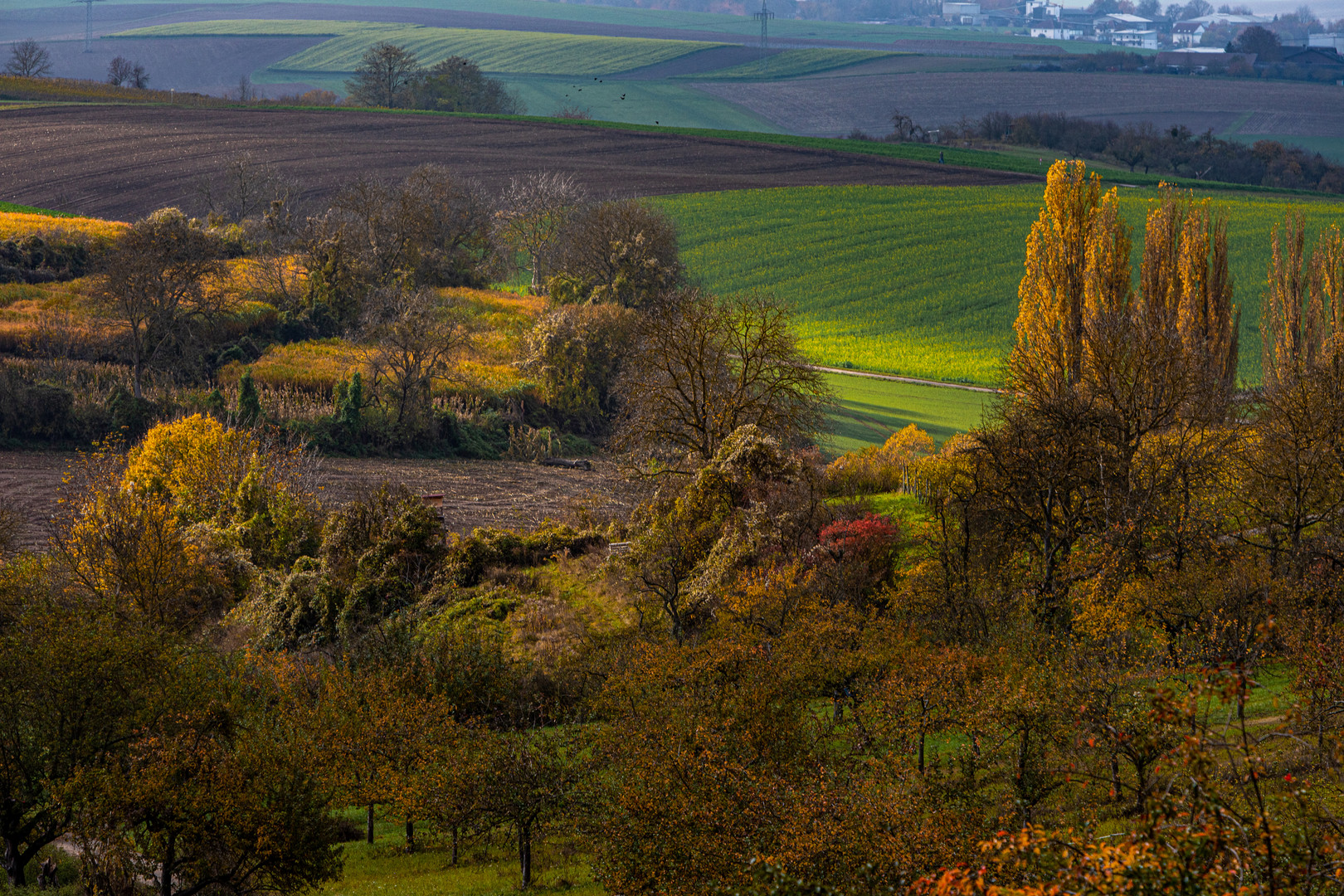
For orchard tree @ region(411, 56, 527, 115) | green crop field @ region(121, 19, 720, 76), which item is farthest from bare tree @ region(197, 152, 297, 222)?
green crop field @ region(121, 19, 720, 76)

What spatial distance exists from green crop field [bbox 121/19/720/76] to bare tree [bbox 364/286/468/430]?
395 ft

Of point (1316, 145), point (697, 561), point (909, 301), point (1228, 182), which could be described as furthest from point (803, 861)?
point (1316, 145)

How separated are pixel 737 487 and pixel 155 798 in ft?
61.1

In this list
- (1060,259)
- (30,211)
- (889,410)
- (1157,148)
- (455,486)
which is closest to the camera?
(1060,259)

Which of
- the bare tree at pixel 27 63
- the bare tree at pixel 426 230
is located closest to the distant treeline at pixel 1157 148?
the bare tree at pixel 426 230

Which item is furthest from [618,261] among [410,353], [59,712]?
[59,712]

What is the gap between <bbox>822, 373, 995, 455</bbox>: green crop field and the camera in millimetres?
55812

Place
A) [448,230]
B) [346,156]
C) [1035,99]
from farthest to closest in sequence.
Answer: [1035,99]
[346,156]
[448,230]

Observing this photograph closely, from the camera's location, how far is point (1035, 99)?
14338 centimetres

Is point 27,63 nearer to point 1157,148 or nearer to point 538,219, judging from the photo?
point 538,219

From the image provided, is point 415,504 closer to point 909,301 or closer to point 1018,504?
point 1018,504

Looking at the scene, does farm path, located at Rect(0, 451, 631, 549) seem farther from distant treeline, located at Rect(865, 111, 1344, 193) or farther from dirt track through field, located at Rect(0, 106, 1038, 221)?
distant treeline, located at Rect(865, 111, 1344, 193)

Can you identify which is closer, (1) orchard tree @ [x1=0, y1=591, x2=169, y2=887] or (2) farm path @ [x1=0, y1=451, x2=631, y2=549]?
(1) orchard tree @ [x1=0, y1=591, x2=169, y2=887]

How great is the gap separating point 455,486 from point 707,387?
52.4 ft
